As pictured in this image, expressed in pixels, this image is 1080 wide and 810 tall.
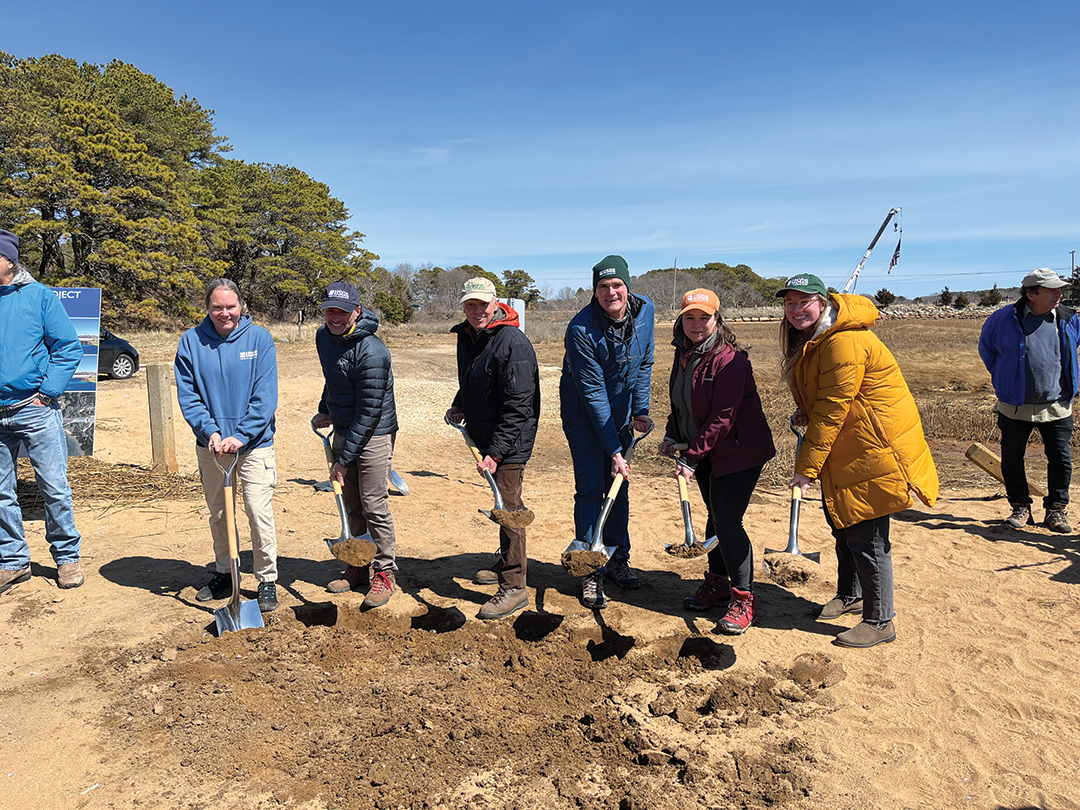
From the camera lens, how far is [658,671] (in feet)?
12.1

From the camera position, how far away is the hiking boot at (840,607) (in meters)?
4.27

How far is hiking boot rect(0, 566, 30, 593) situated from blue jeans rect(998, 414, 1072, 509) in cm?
770

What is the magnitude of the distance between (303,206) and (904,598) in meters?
38.0

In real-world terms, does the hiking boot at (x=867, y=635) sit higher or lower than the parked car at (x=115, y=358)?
lower

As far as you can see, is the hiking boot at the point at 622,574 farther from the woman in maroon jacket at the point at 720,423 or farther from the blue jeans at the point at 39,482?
the blue jeans at the point at 39,482

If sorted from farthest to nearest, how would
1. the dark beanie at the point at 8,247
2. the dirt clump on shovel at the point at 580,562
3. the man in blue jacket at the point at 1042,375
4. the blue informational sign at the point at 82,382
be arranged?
1. the blue informational sign at the point at 82,382
2. the man in blue jacket at the point at 1042,375
3. the dark beanie at the point at 8,247
4. the dirt clump on shovel at the point at 580,562

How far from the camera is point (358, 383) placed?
165 inches

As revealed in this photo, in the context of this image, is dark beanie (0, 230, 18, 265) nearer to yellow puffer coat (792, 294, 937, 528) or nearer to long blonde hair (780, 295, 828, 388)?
long blonde hair (780, 295, 828, 388)

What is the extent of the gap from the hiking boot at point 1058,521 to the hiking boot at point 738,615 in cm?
359

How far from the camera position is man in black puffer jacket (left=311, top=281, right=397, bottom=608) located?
418cm

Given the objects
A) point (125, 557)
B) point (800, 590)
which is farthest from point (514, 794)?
point (125, 557)

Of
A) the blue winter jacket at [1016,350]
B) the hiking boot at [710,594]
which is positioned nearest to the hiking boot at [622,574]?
the hiking boot at [710,594]

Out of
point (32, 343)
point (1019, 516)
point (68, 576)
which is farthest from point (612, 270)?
point (1019, 516)

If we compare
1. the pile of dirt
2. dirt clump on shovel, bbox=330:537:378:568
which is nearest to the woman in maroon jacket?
the pile of dirt
